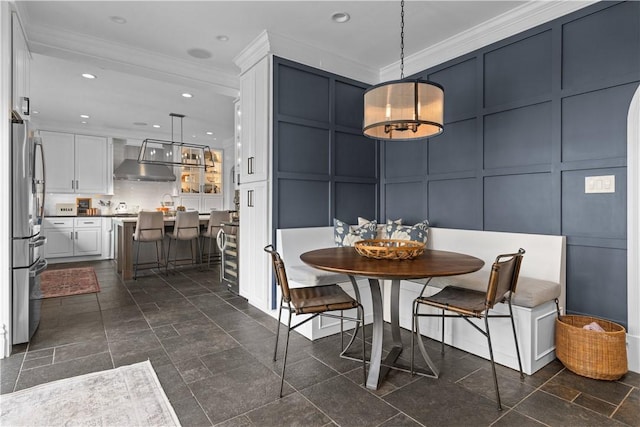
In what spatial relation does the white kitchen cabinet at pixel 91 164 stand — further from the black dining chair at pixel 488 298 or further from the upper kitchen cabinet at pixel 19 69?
the black dining chair at pixel 488 298

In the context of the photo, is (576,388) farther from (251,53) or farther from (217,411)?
(251,53)

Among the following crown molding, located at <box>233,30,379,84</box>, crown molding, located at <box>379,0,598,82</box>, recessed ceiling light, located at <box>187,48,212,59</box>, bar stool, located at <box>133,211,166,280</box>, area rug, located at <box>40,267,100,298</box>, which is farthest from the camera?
bar stool, located at <box>133,211,166,280</box>

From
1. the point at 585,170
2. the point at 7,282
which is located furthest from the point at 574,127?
the point at 7,282

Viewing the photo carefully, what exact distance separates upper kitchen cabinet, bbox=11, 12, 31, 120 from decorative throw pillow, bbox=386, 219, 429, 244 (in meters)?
3.32

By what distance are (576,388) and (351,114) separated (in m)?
3.15

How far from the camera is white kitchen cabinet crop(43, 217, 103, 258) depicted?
6387mm

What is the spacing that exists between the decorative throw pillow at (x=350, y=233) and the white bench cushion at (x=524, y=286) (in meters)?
0.86

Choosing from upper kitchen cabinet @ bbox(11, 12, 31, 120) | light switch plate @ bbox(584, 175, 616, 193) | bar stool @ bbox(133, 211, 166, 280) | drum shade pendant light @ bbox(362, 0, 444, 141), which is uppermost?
upper kitchen cabinet @ bbox(11, 12, 31, 120)

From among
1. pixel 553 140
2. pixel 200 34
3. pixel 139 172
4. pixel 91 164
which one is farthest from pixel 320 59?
pixel 91 164

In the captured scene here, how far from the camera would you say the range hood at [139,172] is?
7.23 meters

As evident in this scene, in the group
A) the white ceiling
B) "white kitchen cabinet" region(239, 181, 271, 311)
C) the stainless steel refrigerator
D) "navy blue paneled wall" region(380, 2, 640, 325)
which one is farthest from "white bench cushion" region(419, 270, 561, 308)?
Answer: the stainless steel refrigerator

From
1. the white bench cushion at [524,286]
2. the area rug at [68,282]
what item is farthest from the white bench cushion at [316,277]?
the area rug at [68,282]

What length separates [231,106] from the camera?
579cm

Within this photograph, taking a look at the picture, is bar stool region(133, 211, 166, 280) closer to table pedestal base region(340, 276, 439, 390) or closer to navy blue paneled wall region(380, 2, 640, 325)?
navy blue paneled wall region(380, 2, 640, 325)
